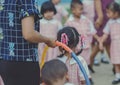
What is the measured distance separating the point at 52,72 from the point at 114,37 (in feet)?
10.3

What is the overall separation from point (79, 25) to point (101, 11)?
0.59m

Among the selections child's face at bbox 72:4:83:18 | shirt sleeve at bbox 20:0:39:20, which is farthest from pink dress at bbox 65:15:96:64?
shirt sleeve at bbox 20:0:39:20

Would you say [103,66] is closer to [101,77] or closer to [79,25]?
[101,77]

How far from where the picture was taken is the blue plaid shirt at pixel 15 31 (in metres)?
3.25

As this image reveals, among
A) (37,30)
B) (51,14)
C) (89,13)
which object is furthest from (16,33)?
(89,13)

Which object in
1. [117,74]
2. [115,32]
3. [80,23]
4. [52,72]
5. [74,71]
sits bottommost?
[117,74]

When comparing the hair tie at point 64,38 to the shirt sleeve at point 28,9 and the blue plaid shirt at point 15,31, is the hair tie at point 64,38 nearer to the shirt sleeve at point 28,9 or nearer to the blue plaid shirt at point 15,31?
the blue plaid shirt at point 15,31

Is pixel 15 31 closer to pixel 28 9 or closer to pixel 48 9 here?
pixel 28 9

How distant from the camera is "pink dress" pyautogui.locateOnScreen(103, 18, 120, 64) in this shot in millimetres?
6348

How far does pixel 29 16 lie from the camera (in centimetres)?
318

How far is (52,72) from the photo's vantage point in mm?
3365

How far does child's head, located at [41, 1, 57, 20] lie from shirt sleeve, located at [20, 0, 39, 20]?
115 inches

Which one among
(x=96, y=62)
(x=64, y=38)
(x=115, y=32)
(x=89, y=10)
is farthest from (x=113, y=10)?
(x=64, y=38)

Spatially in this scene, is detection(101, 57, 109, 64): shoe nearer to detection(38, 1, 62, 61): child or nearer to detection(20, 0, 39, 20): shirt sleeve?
detection(38, 1, 62, 61): child
